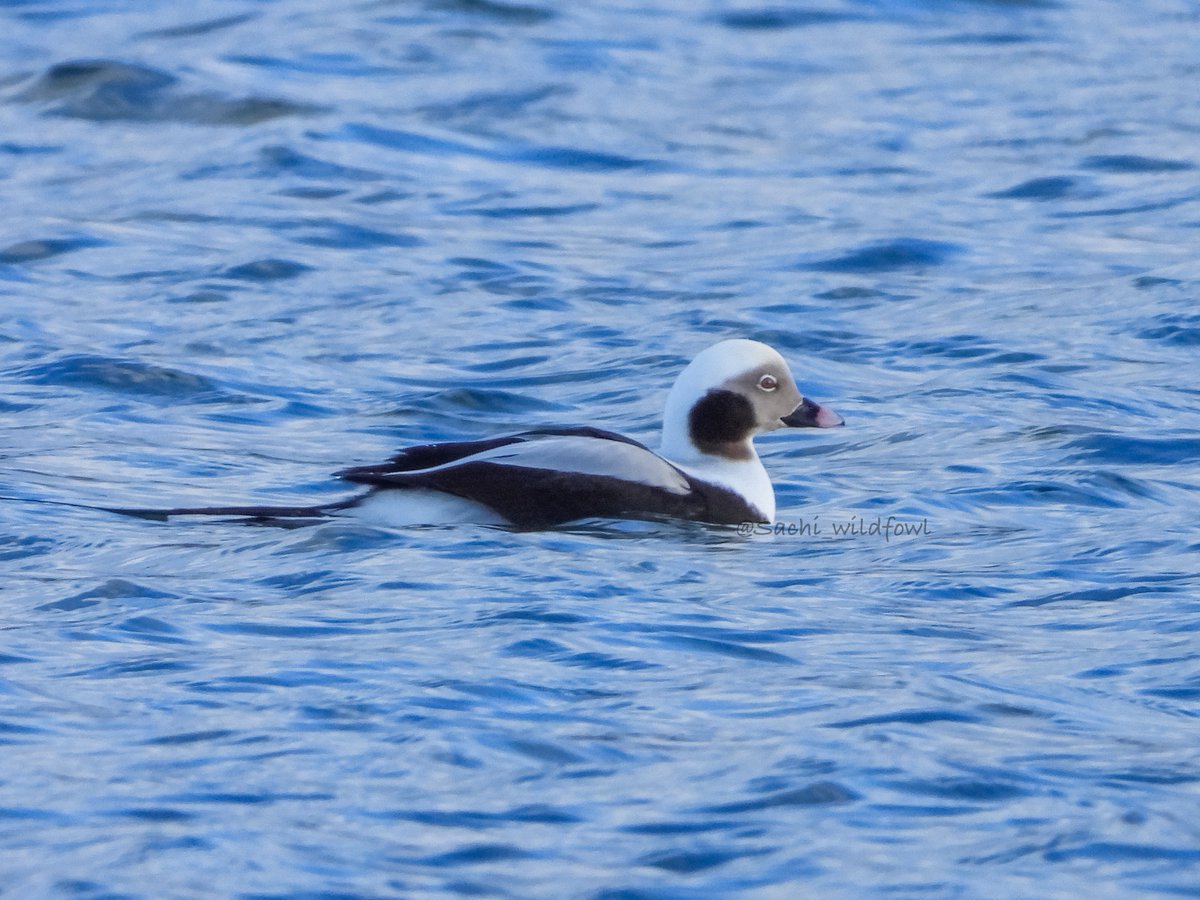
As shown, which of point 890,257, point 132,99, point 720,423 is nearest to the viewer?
point 720,423

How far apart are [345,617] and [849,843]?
1947 mm

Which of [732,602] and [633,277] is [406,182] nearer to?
[633,277]

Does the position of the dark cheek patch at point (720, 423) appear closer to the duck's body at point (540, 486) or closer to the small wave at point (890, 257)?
the duck's body at point (540, 486)

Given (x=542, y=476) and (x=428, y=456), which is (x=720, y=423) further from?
(x=428, y=456)

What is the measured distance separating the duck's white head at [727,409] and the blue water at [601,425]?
1.04 feet

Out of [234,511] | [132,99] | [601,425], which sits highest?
[132,99]

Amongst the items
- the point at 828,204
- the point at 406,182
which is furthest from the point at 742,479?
the point at 406,182

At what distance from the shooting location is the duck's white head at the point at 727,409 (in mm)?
7516

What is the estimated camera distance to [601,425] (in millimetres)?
9047

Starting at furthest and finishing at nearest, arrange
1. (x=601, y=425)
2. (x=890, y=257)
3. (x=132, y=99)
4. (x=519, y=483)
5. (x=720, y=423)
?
(x=132, y=99)
(x=890, y=257)
(x=601, y=425)
(x=720, y=423)
(x=519, y=483)

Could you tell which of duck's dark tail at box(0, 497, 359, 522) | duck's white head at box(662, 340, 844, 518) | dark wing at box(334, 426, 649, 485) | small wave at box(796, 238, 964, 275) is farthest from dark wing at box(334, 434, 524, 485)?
small wave at box(796, 238, 964, 275)

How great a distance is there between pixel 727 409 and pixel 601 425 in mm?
1559

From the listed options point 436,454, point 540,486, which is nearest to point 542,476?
point 540,486

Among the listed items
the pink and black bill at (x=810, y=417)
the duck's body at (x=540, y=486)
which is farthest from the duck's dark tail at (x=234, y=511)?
the pink and black bill at (x=810, y=417)
